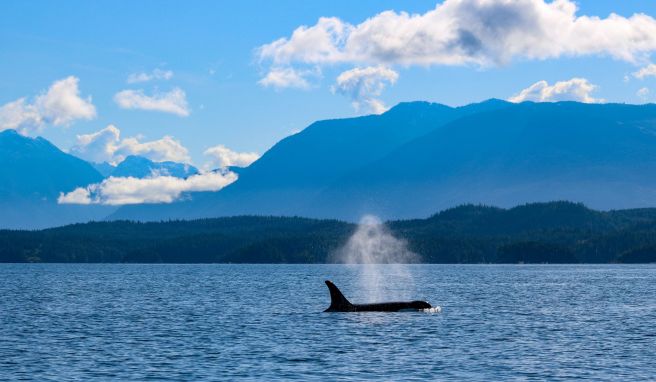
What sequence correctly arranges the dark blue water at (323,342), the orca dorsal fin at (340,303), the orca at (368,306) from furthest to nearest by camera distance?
the orca dorsal fin at (340,303)
the orca at (368,306)
the dark blue water at (323,342)

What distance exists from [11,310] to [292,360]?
223ft

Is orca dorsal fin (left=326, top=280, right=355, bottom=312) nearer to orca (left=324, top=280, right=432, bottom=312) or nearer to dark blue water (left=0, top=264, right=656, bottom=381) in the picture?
orca (left=324, top=280, right=432, bottom=312)

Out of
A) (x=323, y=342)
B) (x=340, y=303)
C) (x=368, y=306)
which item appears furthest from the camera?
(x=340, y=303)

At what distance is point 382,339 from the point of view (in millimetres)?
84750

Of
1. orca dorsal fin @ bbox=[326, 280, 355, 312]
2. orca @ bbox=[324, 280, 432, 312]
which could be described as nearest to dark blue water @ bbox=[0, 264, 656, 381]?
orca dorsal fin @ bbox=[326, 280, 355, 312]

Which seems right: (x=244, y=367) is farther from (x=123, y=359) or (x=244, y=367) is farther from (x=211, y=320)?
(x=211, y=320)

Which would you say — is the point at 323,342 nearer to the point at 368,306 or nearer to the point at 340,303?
the point at 368,306

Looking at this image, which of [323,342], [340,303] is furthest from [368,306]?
[323,342]

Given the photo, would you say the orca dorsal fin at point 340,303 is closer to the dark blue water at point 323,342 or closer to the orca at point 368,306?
the orca at point 368,306

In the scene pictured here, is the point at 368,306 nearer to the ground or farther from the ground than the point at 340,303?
nearer to the ground

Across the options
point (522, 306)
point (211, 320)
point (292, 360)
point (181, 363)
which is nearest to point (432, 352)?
point (292, 360)

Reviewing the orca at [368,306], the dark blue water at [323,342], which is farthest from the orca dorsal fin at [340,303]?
the dark blue water at [323,342]

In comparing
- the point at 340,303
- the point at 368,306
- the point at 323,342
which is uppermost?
the point at 340,303

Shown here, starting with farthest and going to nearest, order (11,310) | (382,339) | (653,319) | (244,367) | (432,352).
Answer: (11,310) < (653,319) < (382,339) < (432,352) < (244,367)
